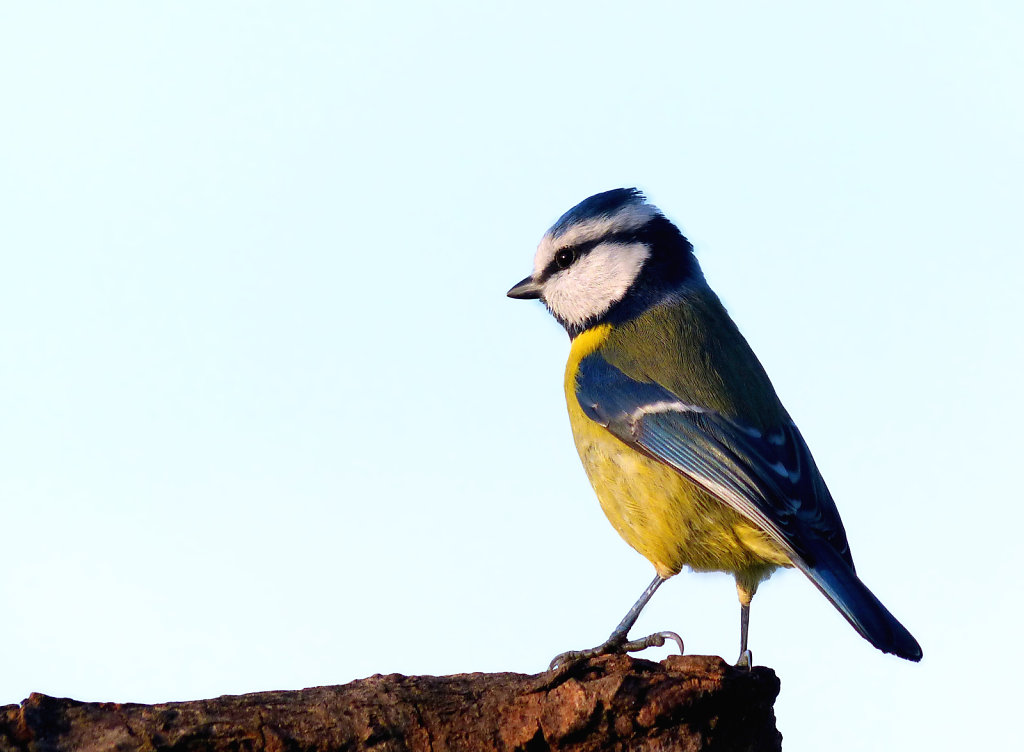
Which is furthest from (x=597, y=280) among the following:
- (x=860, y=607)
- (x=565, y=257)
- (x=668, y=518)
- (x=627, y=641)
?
(x=860, y=607)

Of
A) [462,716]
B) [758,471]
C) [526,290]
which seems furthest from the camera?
[526,290]

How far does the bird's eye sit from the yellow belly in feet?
3.51

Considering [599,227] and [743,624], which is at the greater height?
[599,227]

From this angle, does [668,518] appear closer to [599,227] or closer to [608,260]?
[608,260]

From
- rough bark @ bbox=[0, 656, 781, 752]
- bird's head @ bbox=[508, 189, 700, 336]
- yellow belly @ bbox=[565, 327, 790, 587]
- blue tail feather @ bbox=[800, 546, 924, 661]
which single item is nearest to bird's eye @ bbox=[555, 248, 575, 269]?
bird's head @ bbox=[508, 189, 700, 336]

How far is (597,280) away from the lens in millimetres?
5535

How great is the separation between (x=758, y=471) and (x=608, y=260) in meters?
1.61

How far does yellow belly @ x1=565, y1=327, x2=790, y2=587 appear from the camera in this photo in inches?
174

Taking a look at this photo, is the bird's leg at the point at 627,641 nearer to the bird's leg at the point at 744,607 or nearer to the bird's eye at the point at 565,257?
the bird's leg at the point at 744,607

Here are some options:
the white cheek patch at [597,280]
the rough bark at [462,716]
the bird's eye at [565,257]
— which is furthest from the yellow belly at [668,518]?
the bird's eye at [565,257]

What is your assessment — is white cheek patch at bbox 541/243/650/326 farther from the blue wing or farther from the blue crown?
the blue wing

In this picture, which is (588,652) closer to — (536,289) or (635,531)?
(635,531)

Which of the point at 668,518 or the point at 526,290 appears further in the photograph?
the point at 526,290

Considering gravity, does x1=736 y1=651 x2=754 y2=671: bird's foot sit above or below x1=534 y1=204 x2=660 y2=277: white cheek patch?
below
